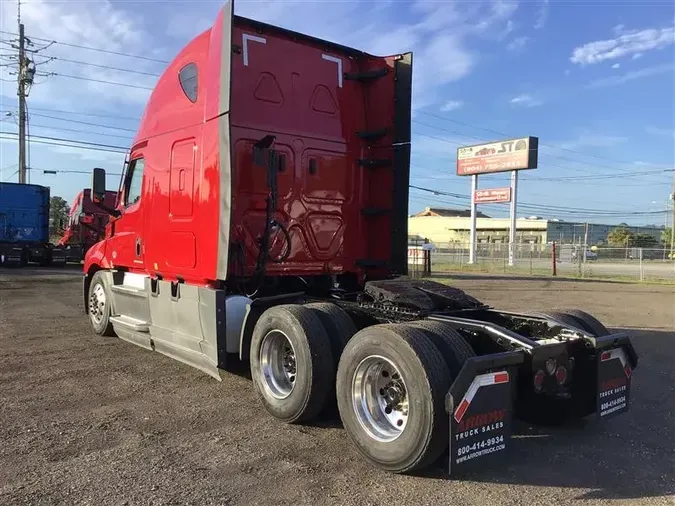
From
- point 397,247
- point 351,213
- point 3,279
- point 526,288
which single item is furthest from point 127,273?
point 526,288

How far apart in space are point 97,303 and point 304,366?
5.23m

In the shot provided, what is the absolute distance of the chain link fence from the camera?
2939 cm

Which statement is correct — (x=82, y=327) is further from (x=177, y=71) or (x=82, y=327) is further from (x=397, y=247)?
(x=397, y=247)

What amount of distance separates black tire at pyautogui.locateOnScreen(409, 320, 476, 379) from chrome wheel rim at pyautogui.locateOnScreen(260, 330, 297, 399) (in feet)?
4.87

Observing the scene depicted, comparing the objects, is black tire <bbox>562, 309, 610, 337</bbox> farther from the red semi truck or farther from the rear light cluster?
the rear light cluster

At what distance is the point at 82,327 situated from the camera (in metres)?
9.62

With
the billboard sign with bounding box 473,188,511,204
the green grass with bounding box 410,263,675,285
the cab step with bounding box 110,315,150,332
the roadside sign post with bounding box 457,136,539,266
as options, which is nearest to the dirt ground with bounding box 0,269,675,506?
the cab step with bounding box 110,315,150,332

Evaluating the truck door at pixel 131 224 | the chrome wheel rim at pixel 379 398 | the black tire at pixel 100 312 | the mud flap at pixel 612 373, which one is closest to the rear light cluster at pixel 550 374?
the mud flap at pixel 612 373

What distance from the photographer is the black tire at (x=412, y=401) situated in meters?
3.62

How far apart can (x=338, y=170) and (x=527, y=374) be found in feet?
12.0

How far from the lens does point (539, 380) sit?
13.6 feet

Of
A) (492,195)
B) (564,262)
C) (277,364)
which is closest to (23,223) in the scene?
(277,364)

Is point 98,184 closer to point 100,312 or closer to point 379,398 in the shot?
point 100,312

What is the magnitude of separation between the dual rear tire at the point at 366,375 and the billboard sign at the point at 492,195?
44.2 metres
